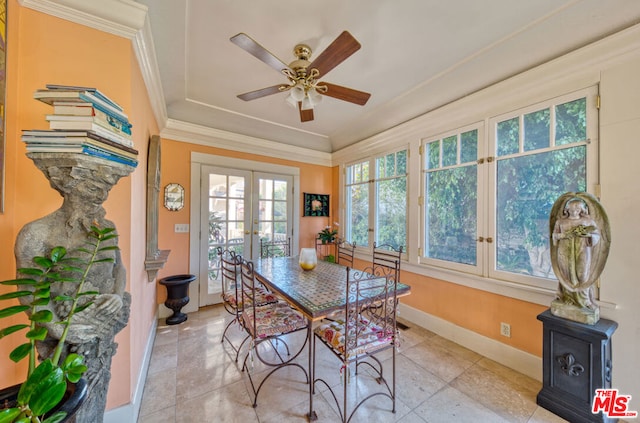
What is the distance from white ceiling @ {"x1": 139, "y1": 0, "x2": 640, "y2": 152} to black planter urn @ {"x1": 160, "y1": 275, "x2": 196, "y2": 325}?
2133 millimetres

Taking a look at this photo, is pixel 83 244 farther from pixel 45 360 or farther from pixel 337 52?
pixel 337 52

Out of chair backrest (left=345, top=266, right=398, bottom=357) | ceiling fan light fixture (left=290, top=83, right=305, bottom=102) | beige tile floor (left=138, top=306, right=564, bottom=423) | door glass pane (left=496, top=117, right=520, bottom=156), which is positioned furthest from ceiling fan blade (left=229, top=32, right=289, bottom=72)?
beige tile floor (left=138, top=306, right=564, bottom=423)

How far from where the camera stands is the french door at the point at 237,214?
131 inches

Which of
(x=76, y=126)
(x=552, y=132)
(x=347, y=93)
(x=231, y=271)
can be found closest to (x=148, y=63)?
(x=76, y=126)

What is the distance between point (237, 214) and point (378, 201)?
215 centimetres

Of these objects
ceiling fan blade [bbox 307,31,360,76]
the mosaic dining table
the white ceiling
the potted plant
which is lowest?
the mosaic dining table

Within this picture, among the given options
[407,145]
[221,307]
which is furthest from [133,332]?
[407,145]

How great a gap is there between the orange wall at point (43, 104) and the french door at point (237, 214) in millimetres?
1832

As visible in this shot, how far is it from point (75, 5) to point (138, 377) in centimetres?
234

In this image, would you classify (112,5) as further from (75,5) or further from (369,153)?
(369,153)

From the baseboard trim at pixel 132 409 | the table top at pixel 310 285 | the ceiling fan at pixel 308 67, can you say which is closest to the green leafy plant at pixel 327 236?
the table top at pixel 310 285

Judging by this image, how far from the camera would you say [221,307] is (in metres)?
3.37

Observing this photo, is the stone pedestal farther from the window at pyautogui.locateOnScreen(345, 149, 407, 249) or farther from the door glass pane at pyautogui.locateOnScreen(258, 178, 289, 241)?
the door glass pane at pyautogui.locateOnScreen(258, 178, 289, 241)

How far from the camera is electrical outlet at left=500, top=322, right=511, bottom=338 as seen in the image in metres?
2.13
